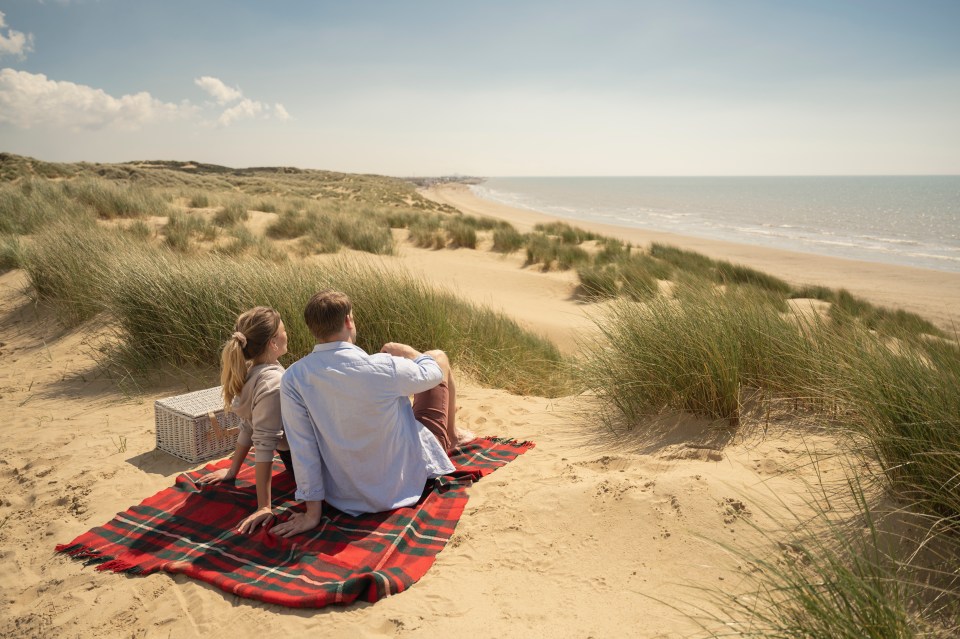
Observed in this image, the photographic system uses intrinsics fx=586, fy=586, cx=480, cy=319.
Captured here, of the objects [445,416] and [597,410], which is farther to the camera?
[597,410]

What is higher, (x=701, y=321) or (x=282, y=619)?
(x=701, y=321)

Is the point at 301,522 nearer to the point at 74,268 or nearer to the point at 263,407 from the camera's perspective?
the point at 263,407

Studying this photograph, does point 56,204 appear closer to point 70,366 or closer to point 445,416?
point 70,366

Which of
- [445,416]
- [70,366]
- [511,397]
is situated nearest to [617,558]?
[445,416]

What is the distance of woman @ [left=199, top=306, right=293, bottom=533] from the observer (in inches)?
124

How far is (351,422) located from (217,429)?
1559 millimetres

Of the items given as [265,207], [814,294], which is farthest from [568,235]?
[265,207]

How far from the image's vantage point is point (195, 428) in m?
A: 3.90

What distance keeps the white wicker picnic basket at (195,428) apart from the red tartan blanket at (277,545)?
421mm

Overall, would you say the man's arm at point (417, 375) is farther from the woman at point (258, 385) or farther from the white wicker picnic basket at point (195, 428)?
the white wicker picnic basket at point (195, 428)

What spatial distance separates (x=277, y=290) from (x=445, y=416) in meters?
2.89

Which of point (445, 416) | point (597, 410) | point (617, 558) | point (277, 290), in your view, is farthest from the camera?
point (277, 290)

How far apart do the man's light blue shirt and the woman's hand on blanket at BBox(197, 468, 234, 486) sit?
0.74 m

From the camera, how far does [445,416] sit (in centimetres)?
378
